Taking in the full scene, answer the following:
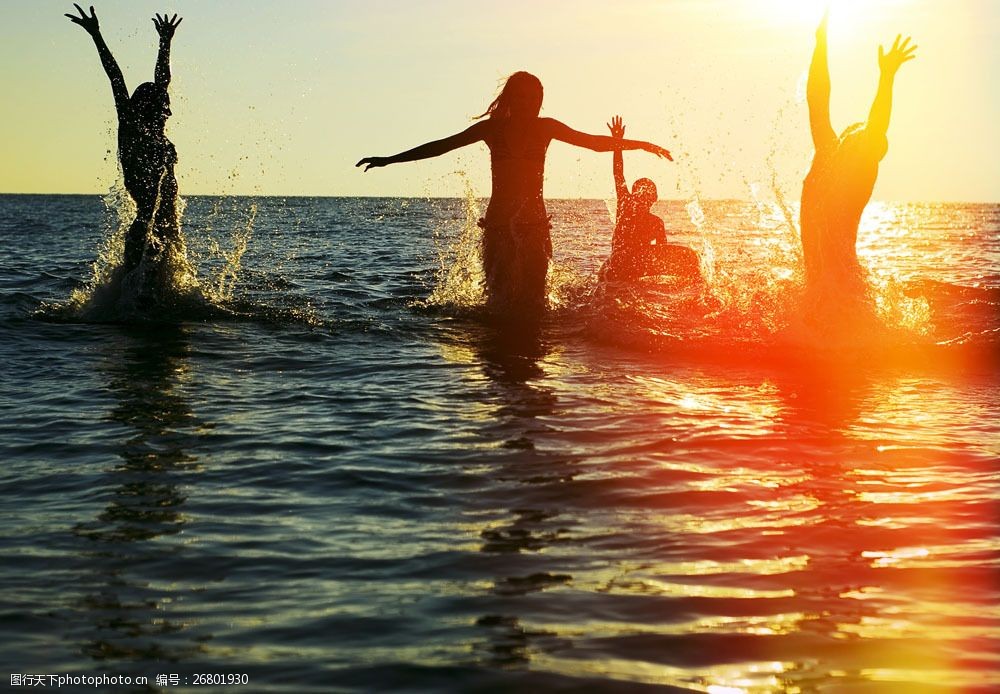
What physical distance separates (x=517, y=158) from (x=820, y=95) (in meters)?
3.18

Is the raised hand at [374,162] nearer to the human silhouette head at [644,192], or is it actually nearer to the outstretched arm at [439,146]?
the outstretched arm at [439,146]

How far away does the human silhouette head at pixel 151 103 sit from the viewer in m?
12.0

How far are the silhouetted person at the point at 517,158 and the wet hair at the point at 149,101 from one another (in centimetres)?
291

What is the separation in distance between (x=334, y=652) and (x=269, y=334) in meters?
8.29

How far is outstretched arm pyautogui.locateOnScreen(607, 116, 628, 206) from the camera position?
11.9 m

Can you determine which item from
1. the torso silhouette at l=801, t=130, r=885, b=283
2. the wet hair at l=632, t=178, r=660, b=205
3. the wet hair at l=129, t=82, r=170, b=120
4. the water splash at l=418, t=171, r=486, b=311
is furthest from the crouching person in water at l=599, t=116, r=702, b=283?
the wet hair at l=129, t=82, r=170, b=120

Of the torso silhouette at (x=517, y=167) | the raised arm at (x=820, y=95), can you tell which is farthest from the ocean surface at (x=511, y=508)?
the raised arm at (x=820, y=95)

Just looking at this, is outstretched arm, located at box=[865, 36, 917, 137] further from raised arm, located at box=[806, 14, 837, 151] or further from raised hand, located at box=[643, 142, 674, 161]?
raised hand, located at box=[643, 142, 674, 161]

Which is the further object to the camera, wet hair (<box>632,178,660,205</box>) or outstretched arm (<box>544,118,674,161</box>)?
wet hair (<box>632,178,660,205</box>)

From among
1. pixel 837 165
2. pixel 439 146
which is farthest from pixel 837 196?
pixel 439 146

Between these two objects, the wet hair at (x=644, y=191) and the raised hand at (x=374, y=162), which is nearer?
the raised hand at (x=374, y=162)

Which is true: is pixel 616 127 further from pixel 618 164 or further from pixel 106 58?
pixel 106 58

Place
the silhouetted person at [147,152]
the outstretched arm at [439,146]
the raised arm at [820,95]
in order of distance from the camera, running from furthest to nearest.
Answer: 1. the silhouetted person at [147,152]
2. the outstretched arm at [439,146]
3. the raised arm at [820,95]

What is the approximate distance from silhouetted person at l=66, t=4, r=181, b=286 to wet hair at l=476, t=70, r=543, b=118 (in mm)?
3724
